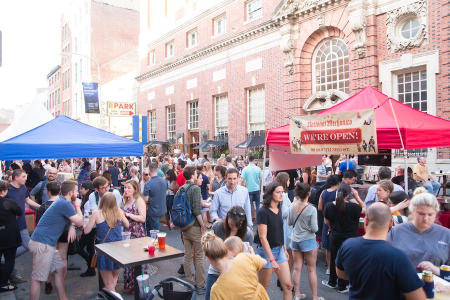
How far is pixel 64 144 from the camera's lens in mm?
7629

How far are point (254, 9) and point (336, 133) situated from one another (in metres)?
15.2

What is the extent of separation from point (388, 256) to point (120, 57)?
137 ft

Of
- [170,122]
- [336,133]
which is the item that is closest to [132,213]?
[336,133]

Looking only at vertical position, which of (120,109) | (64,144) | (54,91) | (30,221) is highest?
(54,91)

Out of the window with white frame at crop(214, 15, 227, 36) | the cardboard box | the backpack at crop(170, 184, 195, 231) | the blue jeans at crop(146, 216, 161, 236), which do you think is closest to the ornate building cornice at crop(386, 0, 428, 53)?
the window with white frame at crop(214, 15, 227, 36)

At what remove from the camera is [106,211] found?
4.98 meters

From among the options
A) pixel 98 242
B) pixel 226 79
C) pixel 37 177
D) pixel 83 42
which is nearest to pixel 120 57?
pixel 83 42

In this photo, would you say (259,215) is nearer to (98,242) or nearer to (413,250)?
(413,250)

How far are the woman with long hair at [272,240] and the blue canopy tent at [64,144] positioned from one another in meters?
4.78

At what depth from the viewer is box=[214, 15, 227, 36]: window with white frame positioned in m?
22.1

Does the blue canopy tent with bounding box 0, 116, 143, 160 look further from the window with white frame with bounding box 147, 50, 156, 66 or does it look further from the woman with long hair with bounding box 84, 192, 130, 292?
the window with white frame with bounding box 147, 50, 156, 66

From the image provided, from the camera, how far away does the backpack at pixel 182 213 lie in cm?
543

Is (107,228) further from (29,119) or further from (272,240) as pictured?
(29,119)

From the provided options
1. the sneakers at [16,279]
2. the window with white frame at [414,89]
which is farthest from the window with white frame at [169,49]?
the sneakers at [16,279]
